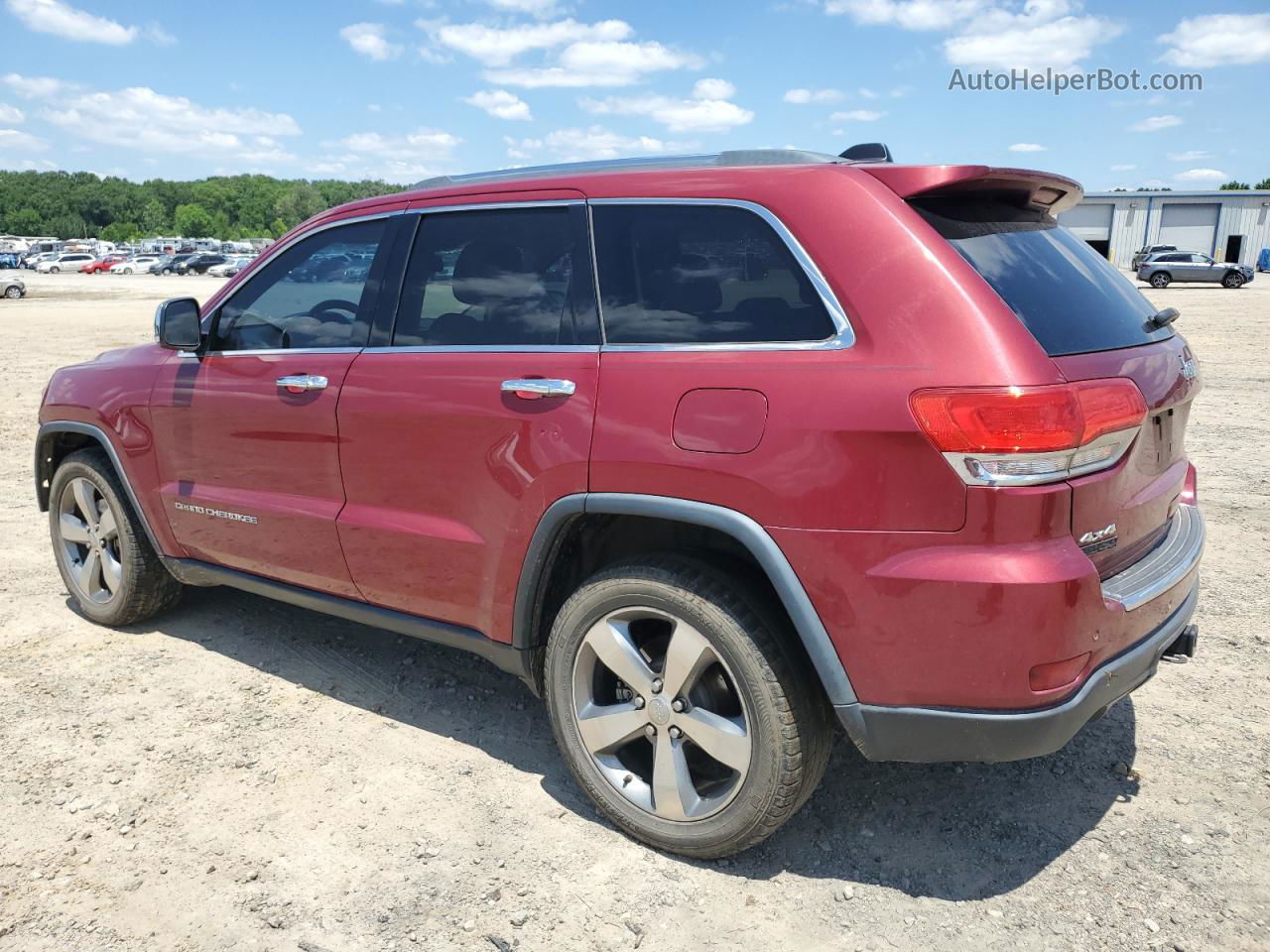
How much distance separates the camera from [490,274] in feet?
10.5

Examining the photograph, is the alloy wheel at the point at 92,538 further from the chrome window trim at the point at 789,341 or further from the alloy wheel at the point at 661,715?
the chrome window trim at the point at 789,341

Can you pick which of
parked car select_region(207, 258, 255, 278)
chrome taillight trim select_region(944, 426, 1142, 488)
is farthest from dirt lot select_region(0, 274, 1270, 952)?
parked car select_region(207, 258, 255, 278)

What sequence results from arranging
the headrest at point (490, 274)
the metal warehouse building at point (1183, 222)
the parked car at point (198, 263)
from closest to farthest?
the headrest at point (490, 274) < the parked car at point (198, 263) < the metal warehouse building at point (1183, 222)

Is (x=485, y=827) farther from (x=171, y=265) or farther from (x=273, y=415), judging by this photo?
(x=171, y=265)

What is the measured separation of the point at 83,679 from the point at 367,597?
1497mm

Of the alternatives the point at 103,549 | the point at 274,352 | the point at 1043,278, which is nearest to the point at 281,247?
the point at 274,352

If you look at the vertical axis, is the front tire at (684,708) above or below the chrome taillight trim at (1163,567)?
below

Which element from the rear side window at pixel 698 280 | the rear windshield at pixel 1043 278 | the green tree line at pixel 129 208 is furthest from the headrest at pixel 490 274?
the green tree line at pixel 129 208

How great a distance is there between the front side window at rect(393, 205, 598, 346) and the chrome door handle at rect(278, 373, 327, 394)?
1.12 feet

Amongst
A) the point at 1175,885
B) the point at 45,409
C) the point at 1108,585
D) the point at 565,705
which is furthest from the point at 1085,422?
the point at 45,409

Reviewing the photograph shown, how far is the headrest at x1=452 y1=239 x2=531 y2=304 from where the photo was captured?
3.12 m

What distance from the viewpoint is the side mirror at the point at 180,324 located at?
3.85 meters

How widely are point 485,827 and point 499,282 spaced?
1720 millimetres

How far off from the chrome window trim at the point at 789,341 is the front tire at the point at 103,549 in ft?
9.20
